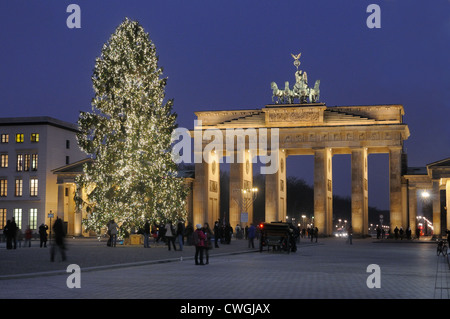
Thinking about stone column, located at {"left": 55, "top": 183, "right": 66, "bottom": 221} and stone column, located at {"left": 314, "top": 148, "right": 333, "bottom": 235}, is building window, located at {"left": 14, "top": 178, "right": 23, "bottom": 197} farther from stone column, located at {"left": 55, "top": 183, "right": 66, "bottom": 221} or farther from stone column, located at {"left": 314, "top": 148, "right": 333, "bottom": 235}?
stone column, located at {"left": 314, "top": 148, "right": 333, "bottom": 235}

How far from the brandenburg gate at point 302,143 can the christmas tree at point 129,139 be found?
34.2 m

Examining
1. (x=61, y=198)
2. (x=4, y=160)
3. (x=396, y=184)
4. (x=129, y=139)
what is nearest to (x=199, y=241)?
(x=129, y=139)

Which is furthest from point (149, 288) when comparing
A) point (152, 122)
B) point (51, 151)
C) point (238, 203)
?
point (51, 151)

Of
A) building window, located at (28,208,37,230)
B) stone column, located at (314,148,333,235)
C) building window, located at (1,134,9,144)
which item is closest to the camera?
stone column, located at (314,148,333,235)

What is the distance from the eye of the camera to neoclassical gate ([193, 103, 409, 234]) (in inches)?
3098

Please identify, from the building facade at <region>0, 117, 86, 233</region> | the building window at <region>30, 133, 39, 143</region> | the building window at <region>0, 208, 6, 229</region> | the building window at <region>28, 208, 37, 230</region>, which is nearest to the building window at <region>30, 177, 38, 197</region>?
the building facade at <region>0, 117, 86, 233</region>

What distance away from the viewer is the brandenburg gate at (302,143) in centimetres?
7875

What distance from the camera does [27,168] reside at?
278 ft

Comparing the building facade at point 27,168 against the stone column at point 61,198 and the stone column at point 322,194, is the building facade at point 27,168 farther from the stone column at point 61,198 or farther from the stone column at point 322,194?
the stone column at point 322,194

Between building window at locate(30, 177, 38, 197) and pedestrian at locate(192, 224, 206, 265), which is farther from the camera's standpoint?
building window at locate(30, 177, 38, 197)

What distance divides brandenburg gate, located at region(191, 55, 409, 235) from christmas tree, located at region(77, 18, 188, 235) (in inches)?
1348
